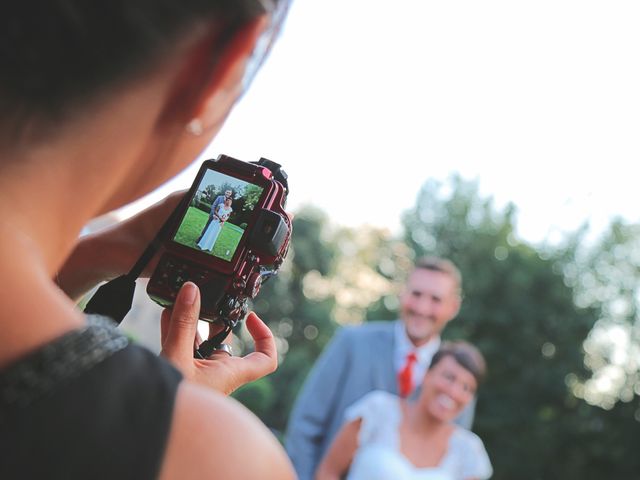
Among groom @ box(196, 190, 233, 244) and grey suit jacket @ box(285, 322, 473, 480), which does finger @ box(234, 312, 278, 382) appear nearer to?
groom @ box(196, 190, 233, 244)

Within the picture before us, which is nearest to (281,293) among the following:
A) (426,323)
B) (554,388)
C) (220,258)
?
(554,388)

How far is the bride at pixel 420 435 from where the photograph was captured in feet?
17.4

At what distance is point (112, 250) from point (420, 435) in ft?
14.2

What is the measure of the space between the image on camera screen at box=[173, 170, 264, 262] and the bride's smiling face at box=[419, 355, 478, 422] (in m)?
4.34

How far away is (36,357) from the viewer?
782mm

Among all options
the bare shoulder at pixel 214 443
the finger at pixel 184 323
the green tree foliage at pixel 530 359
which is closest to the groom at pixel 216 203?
the finger at pixel 184 323

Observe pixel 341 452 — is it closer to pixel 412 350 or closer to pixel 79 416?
pixel 412 350

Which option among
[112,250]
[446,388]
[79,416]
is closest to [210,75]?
[79,416]

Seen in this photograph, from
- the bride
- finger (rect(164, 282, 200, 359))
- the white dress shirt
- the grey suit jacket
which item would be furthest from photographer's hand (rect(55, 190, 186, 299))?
the white dress shirt

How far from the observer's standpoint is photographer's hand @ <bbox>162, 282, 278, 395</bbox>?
123 cm

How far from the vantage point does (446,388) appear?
18.5 ft

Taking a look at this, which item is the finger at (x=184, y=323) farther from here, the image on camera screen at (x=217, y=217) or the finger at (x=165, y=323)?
the image on camera screen at (x=217, y=217)

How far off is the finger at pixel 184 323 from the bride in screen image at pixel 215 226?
1.01ft

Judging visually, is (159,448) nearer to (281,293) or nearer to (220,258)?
(220,258)
